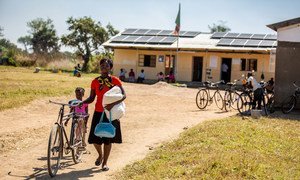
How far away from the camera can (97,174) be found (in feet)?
22.7

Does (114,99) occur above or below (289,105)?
above

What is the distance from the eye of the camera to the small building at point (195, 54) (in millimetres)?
28953

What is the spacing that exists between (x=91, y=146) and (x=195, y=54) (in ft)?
74.1

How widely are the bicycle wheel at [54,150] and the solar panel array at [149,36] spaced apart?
24.6m

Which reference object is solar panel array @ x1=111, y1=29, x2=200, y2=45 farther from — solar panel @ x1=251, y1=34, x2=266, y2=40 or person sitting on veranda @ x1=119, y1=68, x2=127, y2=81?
solar panel @ x1=251, y1=34, x2=266, y2=40

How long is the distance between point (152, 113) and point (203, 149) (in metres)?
6.30

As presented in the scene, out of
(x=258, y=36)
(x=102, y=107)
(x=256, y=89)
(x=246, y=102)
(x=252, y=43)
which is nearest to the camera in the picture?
(x=102, y=107)

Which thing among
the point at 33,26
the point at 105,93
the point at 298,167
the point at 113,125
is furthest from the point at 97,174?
the point at 33,26

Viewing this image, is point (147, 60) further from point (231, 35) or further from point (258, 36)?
point (258, 36)

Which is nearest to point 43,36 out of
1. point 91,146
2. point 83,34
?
point 83,34

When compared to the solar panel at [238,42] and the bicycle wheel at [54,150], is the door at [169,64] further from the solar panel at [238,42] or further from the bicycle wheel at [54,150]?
the bicycle wheel at [54,150]

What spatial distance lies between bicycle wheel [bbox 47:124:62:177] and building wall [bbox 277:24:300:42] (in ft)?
38.6

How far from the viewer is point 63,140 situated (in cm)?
689

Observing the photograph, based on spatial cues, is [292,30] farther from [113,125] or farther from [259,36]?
[259,36]
